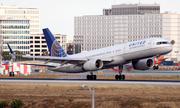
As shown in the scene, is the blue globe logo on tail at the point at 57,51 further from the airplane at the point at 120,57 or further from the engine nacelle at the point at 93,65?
the engine nacelle at the point at 93,65

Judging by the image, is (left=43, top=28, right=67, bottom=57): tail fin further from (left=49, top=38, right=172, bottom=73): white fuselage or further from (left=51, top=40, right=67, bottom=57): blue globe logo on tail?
(left=49, top=38, right=172, bottom=73): white fuselage

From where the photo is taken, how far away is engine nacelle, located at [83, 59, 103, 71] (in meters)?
49.4

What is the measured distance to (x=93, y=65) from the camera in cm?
4931

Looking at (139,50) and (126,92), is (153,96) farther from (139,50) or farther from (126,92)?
(139,50)

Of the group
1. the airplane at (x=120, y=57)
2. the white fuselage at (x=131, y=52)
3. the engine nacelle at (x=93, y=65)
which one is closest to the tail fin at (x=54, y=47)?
the airplane at (x=120, y=57)

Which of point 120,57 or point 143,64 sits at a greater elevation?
point 120,57

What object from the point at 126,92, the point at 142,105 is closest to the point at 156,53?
the point at 126,92

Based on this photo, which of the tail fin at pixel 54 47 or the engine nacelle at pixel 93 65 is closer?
the engine nacelle at pixel 93 65

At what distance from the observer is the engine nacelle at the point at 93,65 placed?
4938 cm

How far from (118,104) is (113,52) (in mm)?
21288

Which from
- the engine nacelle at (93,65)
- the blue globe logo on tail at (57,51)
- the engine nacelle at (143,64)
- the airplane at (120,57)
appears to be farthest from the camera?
the blue globe logo on tail at (57,51)

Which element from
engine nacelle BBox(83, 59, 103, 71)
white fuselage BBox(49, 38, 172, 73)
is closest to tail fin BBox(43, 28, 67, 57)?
white fuselage BBox(49, 38, 172, 73)

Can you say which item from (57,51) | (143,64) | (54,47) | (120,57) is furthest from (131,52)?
(54,47)

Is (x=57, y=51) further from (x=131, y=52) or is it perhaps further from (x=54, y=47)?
(x=131, y=52)
